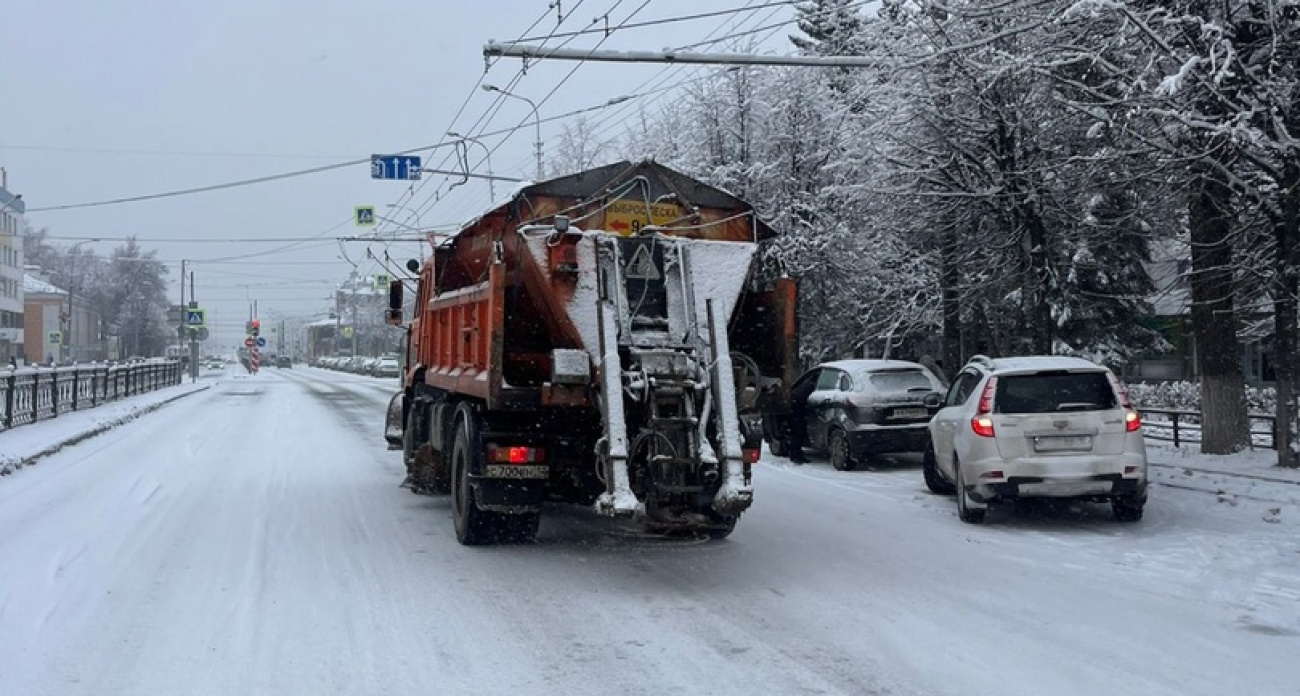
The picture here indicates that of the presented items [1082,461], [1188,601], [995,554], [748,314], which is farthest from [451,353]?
[1188,601]

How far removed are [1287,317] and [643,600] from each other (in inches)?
385

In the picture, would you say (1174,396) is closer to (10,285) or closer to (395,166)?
(395,166)

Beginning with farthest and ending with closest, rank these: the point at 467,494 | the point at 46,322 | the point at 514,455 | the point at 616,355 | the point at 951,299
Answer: the point at 46,322 → the point at 951,299 → the point at 467,494 → the point at 514,455 → the point at 616,355

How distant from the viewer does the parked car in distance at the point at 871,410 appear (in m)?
15.0

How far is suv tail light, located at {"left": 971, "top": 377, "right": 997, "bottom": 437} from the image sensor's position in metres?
10.2

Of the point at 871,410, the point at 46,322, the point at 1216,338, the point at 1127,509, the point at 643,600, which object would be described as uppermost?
the point at 46,322

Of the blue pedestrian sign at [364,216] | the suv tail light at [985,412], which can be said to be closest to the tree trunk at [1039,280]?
the suv tail light at [985,412]

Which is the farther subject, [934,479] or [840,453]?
[840,453]

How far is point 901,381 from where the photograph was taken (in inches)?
605

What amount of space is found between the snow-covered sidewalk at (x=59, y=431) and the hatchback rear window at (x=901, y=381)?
11685 mm

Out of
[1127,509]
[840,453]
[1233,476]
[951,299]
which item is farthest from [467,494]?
[951,299]

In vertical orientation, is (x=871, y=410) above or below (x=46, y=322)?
below

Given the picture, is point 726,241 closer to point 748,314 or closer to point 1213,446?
point 748,314

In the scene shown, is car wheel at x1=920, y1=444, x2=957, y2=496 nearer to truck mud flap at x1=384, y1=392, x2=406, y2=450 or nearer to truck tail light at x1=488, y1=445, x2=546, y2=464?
truck tail light at x1=488, y1=445, x2=546, y2=464
